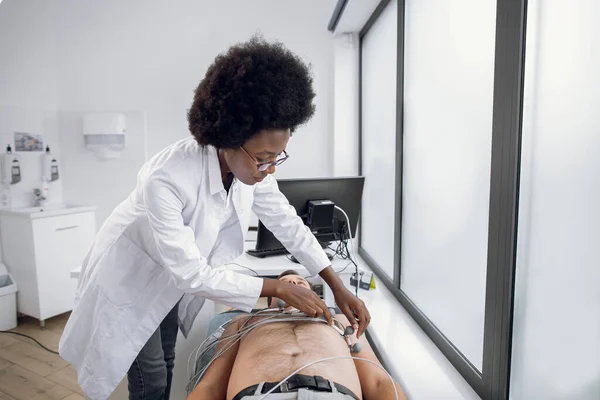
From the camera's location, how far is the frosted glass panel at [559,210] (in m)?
0.72

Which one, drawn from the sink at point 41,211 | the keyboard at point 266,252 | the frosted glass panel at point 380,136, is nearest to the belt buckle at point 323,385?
the keyboard at point 266,252

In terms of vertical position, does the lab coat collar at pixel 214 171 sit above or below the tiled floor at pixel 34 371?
above

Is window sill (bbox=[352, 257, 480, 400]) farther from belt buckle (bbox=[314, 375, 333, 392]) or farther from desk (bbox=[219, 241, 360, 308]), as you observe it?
belt buckle (bbox=[314, 375, 333, 392])

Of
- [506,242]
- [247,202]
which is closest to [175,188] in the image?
[247,202]

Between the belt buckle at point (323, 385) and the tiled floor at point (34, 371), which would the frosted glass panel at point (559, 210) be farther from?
the tiled floor at point (34, 371)

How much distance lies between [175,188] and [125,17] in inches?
108

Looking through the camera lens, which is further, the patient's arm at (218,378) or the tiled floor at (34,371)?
the tiled floor at (34,371)

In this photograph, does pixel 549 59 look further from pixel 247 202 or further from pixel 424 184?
pixel 247 202

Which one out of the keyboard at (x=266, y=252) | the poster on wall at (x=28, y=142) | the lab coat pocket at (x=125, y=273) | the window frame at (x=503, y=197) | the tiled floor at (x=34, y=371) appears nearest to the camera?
the window frame at (x=503, y=197)

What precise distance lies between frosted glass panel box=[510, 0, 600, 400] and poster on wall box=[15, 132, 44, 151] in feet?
11.3

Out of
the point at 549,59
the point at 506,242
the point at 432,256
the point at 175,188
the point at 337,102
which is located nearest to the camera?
A: the point at 549,59

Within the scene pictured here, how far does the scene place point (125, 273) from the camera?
1.16 metres

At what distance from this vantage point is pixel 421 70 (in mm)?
1592

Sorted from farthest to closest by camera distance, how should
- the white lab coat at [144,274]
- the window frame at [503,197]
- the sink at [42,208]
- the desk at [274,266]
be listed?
the sink at [42,208], the desk at [274,266], the white lab coat at [144,274], the window frame at [503,197]
